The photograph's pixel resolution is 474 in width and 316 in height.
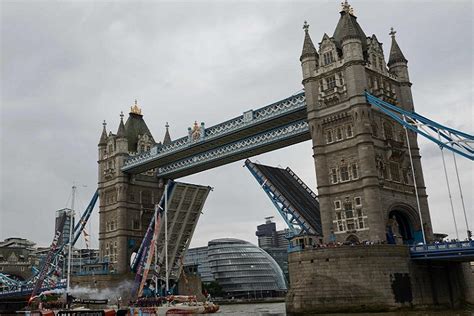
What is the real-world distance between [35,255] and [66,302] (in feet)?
285

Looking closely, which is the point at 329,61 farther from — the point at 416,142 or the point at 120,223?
the point at 120,223

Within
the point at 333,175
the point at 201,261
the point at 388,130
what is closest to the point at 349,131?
the point at 333,175

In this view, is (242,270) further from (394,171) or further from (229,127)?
(394,171)

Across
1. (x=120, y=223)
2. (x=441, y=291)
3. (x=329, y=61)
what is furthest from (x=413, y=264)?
(x=120, y=223)

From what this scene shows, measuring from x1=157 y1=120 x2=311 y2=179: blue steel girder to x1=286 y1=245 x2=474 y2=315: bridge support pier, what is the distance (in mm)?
14647

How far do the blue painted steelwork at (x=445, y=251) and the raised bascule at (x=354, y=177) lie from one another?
3.2 inches

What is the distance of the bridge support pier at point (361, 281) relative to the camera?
40.4 m

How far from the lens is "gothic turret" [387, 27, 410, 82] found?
174 feet

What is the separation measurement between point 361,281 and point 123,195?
132ft

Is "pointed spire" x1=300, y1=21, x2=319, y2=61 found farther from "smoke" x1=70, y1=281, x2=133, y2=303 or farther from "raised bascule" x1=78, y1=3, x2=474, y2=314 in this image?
"smoke" x1=70, y1=281, x2=133, y2=303

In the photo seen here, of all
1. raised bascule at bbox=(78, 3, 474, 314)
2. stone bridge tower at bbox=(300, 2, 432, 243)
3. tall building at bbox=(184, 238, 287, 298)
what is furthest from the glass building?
stone bridge tower at bbox=(300, 2, 432, 243)

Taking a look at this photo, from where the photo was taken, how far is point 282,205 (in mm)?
51531

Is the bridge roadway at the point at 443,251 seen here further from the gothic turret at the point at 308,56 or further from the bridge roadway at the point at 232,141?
the gothic turret at the point at 308,56

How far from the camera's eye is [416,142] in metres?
51.8
